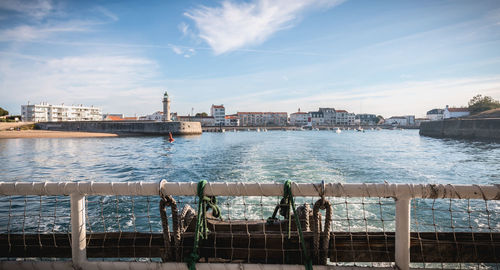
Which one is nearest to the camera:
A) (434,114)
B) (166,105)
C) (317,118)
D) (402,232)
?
(402,232)

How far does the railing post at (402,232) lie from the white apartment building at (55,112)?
414 ft

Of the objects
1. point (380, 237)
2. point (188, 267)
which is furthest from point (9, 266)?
point (380, 237)

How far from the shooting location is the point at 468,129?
166 feet

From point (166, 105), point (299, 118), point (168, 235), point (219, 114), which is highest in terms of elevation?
point (219, 114)

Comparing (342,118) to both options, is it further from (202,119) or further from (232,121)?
(202,119)

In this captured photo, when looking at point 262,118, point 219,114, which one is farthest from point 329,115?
point 219,114

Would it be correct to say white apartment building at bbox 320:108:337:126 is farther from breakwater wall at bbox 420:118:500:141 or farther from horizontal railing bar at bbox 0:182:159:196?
horizontal railing bar at bbox 0:182:159:196

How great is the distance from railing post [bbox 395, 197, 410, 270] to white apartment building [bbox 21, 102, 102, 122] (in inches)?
4970

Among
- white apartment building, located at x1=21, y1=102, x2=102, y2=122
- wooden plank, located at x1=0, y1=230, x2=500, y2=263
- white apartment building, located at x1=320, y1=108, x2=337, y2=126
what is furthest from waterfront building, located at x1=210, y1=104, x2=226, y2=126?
wooden plank, located at x1=0, y1=230, x2=500, y2=263

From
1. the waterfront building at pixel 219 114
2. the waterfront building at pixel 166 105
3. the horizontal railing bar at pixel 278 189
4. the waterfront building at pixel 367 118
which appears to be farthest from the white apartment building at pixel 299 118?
the horizontal railing bar at pixel 278 189

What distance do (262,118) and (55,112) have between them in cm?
9803

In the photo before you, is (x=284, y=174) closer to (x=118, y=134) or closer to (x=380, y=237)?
(x=380, y=237)

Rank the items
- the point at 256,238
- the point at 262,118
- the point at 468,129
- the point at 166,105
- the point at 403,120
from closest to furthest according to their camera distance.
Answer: the point at 256,238, the point at 468,129, the point at 166,105, the point at 262,118, the point at 403,120

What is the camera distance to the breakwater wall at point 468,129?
44.3 m
